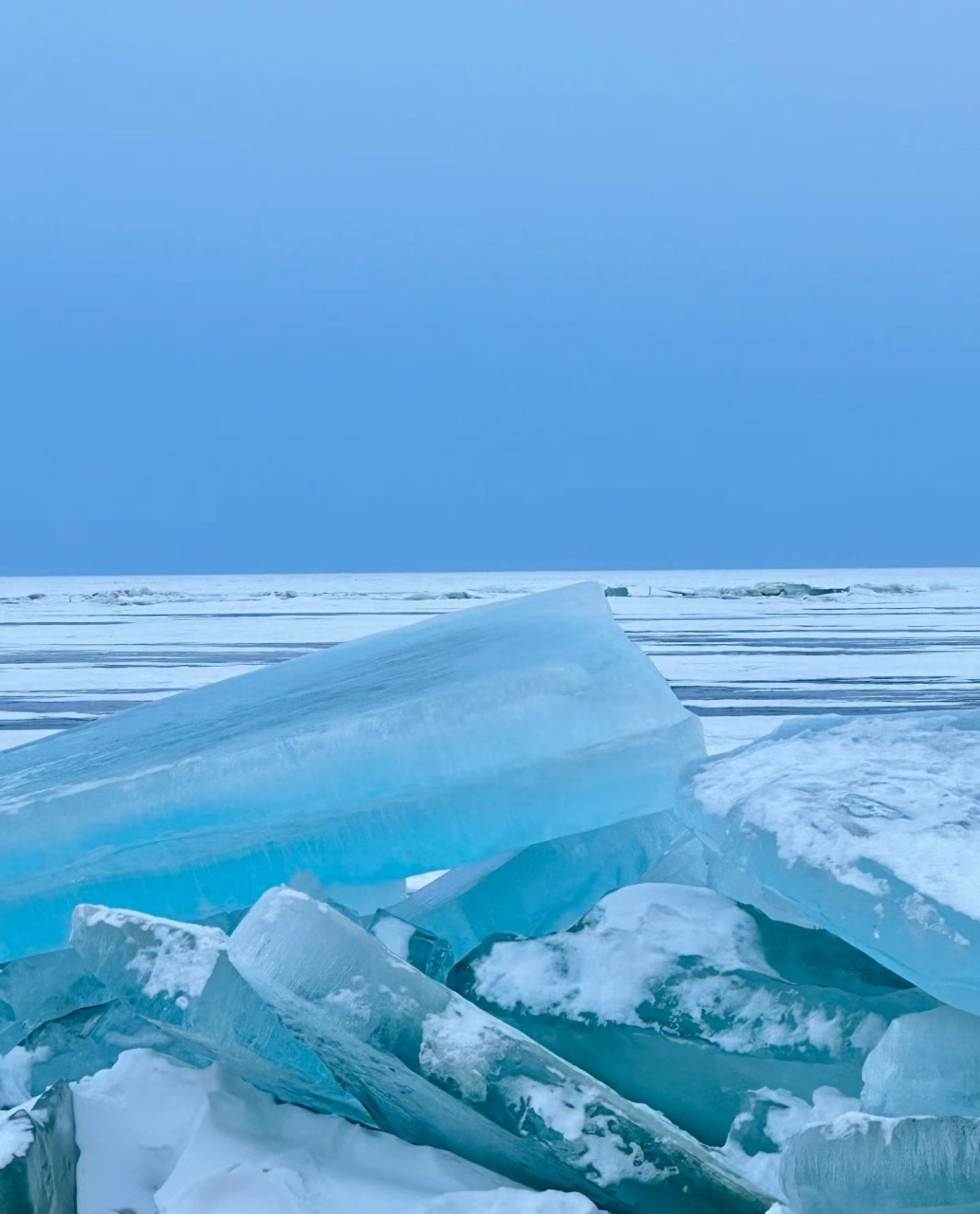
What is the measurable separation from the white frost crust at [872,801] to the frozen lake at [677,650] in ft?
8.64

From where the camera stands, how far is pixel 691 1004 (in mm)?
1588

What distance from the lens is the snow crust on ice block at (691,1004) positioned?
60.2 inches

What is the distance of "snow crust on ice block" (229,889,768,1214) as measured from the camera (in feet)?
4.33

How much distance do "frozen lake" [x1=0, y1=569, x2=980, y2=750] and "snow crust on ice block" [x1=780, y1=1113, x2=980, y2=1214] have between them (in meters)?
3.40

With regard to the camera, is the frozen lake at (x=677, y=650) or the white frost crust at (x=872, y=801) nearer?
the white frost crust at (x=872, y=801)

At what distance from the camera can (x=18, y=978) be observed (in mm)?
2023

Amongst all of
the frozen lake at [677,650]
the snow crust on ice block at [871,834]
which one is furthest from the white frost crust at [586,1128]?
the frozen lake at [677,650]

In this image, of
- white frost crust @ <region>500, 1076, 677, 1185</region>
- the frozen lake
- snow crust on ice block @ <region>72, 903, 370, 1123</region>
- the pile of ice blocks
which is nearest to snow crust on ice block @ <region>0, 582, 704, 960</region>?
the pile of ice blocks

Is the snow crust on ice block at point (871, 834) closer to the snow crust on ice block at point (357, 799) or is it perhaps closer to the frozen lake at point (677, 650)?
the snow crust on ice block at point (357, 799)

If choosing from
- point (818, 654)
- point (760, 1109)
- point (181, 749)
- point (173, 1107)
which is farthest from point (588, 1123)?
point (818, 654)

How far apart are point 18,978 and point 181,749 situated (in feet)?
1.49

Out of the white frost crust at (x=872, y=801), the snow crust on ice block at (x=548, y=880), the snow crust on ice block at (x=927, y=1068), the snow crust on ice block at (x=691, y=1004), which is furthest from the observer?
the snow crust on ice block at (x=548, y=880)

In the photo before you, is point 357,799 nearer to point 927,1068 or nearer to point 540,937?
point 540,937

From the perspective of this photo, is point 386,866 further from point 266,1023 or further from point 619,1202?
point 619,1202
